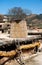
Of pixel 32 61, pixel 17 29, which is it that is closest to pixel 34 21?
pixel 17 29

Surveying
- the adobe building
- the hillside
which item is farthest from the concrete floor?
the hillside

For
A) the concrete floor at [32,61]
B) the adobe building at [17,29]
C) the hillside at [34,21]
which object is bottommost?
the hillside at [34,21]

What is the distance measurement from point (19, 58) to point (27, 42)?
0.59m

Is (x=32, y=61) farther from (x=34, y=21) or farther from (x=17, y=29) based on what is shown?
(x=34, y=21)

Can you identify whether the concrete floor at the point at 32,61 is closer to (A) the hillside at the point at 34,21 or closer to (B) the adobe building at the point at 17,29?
(B) the adobe building at the point at 17,29

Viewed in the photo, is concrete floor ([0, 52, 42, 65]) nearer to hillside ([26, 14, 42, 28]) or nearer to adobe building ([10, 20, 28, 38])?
adobe building ([10, 20, 28, 38])

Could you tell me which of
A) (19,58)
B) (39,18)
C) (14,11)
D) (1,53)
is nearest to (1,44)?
(1,53)

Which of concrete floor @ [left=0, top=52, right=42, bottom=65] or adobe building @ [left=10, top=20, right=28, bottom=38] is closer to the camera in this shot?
concrete floor @ [left=0, top=52, right=42, bottom=65]

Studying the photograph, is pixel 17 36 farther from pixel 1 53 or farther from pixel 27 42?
pixel 1 53

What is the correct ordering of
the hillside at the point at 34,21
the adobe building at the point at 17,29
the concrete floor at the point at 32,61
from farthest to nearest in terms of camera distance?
1. the hillside at the point at 34,21
2. the adobe building at the point at 17,29
3. the concrete floor at the point at 32,61

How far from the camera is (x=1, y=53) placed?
17.9 ft

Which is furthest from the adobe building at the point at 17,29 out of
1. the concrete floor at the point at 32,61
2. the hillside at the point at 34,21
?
the hillside at the point at 34,21

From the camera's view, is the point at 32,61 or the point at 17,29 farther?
the point at 17,29

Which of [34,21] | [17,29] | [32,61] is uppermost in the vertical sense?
[17,29]
